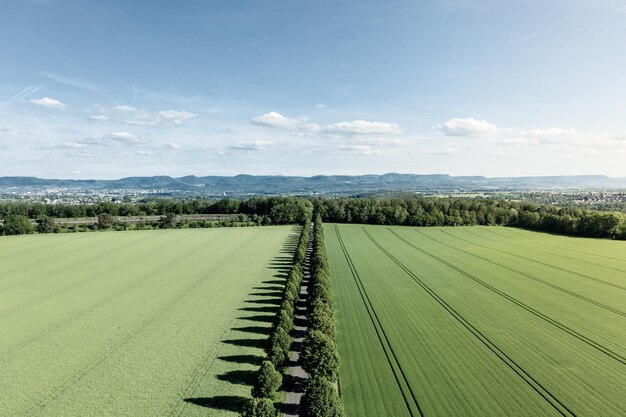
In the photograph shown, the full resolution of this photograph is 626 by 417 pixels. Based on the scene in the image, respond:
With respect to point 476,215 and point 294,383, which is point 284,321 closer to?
point 294,383

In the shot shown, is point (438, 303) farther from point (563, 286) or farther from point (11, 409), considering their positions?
point (11, 409)

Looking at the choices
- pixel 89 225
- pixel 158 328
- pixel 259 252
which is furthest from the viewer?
pixel 89 225

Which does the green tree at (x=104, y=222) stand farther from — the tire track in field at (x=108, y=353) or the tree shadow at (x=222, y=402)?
the tree shadow at (x=222, y=402)

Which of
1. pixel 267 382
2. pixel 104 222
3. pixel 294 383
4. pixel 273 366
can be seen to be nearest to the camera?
pixel 267 382

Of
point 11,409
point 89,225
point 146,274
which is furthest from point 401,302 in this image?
point 89,225

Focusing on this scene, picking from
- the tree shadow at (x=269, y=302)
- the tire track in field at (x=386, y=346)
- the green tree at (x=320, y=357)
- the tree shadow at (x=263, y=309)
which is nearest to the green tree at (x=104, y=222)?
the tire track in field at (x=386, y=346)

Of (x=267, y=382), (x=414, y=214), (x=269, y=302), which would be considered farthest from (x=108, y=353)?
(x=414, y=214)
